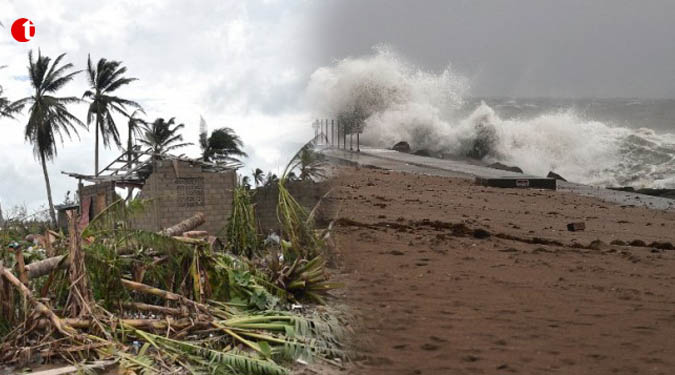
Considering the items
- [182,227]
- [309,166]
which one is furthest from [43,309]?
[309,166]

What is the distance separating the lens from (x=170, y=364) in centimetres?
443

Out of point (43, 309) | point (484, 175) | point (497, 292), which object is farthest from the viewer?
point (484, 175)

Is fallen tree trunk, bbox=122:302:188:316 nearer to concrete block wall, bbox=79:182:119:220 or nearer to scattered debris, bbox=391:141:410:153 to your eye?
concrete block wall, bbox=79:182:119:220

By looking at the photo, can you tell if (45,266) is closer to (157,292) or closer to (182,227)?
(157,292)

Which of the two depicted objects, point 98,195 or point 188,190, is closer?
point 188,190

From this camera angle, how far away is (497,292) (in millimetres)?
5359

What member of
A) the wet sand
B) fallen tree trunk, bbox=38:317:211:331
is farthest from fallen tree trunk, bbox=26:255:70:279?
the wet sand

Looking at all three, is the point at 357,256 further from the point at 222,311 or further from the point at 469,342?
the point at 469,342

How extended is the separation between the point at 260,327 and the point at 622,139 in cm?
3078

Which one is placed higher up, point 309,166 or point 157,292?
point 309,166

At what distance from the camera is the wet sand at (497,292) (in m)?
4.01

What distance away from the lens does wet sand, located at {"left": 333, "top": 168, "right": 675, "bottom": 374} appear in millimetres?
4012

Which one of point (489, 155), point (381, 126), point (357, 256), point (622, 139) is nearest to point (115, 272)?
point (357, 256)

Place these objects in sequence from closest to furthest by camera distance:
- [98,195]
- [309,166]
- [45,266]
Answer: [45,266] < [309,166] < [98,195]
